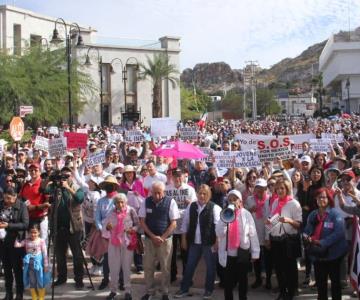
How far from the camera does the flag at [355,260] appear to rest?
23.8 feet

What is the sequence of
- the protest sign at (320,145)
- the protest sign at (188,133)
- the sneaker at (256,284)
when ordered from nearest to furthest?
the sneaker at (256,284), the protest sign at (320,145), the protest sign at (188,133)

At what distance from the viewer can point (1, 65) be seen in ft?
125

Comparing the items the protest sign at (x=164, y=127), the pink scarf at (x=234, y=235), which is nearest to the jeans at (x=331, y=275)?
the pink scarf at (x=234, y=235)

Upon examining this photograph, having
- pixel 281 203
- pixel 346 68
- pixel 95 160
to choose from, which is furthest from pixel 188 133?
pixel 346 68

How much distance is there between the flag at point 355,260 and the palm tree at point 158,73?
5470cm

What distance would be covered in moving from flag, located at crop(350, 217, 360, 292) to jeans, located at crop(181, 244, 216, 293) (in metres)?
1.94

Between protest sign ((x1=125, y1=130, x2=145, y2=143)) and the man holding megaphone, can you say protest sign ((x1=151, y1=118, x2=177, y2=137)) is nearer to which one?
protest sign ((x1=125, y1=130, x2=145, y2=143))

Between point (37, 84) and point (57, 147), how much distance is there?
89.6 feet

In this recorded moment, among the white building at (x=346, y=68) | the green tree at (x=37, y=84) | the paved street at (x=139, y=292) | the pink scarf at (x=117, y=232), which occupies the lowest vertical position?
the paved street at (x=139, y=292)

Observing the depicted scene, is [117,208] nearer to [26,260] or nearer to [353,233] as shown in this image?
[26,260]

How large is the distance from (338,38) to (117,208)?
115m

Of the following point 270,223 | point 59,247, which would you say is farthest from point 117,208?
point 270,223

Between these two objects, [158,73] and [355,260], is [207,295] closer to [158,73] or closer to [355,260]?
[355,260]

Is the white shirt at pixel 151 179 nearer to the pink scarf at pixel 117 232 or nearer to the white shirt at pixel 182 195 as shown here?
the white shirt at pixel 182 195
